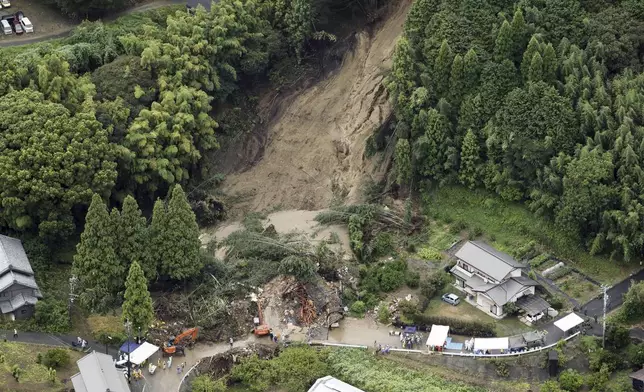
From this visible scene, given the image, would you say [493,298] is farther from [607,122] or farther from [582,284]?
[607,122]

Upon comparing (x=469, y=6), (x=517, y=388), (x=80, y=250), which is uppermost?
→ (x=469, y=6)

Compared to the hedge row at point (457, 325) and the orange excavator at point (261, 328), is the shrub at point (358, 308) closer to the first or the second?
the hedge row at point (457, 325)

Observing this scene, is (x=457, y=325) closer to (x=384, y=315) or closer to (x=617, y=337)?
(x=384, y=315)

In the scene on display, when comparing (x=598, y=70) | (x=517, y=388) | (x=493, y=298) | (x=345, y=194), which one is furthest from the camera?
(x=345, y=194)

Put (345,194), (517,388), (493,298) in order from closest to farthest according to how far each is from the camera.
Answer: (517,388)
(493,298)
(345,194)

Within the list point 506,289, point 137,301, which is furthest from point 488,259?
point 137,301

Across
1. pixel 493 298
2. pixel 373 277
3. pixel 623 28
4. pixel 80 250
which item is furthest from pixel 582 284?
A: pixel 80 250

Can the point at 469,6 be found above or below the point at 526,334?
above
